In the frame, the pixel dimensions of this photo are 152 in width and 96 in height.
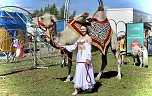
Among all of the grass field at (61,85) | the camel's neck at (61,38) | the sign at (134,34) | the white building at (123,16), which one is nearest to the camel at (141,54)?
the grass field at (61,85)

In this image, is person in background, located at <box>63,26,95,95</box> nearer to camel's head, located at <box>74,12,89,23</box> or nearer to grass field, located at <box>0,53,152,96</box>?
grass field, located at <box>0,53,152,96</box>

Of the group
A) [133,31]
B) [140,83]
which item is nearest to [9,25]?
[133,31]

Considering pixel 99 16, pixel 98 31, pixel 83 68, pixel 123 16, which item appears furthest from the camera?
pixel 123 16

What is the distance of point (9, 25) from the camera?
2194 cm

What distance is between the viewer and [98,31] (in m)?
10.1

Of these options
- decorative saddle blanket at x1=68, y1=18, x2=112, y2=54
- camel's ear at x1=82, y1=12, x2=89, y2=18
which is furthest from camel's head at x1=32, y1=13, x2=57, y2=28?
camel's ear at x1=82, y1=12, x2=89, y2=18

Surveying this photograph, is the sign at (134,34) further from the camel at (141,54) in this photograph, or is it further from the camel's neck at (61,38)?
the camel's neck at (61,38)

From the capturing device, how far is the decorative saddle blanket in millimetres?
9742

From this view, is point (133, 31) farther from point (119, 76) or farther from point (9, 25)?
point (119, 76)

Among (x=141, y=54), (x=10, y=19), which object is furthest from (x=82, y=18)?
(x=10, y=19)

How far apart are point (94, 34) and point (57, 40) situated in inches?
46.9

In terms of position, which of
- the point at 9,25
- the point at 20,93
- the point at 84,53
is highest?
the point at 9,25

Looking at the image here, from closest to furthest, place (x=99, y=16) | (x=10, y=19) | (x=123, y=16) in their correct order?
(x=99, y=16) < (x=10, y=19) < (x=123, y=16)

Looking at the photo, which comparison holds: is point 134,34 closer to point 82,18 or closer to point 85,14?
point 82,18
